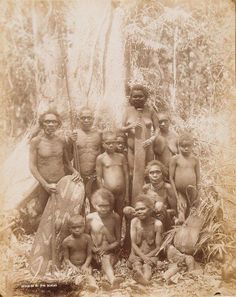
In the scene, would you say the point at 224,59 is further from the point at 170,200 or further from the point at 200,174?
the point at 170,200

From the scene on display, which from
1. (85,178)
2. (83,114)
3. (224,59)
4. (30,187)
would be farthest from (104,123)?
(224,59)

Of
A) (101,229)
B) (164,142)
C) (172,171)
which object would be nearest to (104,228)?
(101,229)

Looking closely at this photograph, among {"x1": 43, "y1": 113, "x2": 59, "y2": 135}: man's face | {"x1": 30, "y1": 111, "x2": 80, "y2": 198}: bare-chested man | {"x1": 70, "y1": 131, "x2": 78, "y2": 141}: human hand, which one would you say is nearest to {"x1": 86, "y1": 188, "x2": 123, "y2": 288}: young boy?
{"x1": 30, "y1": 111, "x2": 80, "y2": 198}: bare-chested man

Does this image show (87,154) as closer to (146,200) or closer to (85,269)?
(146,200)

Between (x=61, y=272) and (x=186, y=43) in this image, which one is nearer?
(x=61, y=272)

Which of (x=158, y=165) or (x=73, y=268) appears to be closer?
(x=73, y=268)

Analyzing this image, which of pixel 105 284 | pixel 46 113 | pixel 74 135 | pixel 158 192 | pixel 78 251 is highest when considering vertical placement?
pixel 46 113

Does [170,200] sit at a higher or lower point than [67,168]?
lower

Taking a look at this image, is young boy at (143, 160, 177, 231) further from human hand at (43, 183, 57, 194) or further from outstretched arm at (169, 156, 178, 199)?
human hand at (43, 183, 57, 194)

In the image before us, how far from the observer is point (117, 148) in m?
4.04

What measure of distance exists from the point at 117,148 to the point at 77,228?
2.12ft

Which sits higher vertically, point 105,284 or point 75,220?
point 75,220

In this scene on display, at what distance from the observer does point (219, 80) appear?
4.16 metres

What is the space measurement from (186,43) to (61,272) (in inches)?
75.5
